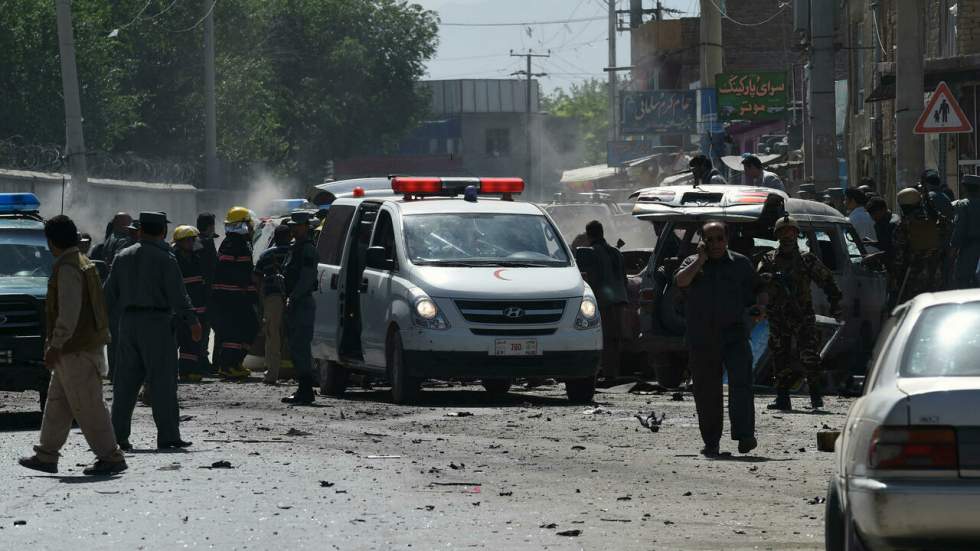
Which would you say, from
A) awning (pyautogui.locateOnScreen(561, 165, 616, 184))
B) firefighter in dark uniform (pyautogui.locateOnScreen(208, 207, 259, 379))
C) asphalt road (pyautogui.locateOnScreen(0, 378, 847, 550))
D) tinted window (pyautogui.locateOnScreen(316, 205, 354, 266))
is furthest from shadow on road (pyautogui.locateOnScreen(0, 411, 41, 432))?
awning (pyautogui.locateOnScreen(561, 165, 616, 184))

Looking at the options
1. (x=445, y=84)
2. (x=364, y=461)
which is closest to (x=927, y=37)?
(x=364, y=461)

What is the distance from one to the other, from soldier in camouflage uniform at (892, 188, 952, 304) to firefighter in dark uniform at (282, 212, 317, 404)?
614 cm

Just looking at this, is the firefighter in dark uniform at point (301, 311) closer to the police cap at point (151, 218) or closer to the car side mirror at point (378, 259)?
the car side mirror at point (378, 259)

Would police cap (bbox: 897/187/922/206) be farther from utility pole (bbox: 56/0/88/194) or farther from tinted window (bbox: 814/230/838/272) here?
utility pole (bbox: 56/0/88/194)

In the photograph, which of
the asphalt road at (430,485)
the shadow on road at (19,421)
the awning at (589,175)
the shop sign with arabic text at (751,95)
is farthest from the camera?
the awning at (589,175)

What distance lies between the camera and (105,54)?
2386 inches

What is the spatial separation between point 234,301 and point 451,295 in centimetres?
509

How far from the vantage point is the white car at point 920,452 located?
21.8 feet

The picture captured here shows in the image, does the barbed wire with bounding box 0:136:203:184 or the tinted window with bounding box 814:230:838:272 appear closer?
the tinted window with bounding box 814:230:838:272

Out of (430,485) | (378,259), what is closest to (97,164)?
(378,259)

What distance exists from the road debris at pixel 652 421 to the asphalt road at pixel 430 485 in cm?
12

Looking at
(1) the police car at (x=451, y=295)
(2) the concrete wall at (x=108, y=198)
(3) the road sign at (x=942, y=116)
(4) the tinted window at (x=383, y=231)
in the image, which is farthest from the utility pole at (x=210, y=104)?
(4) the tinted window at (x=383, y=231)

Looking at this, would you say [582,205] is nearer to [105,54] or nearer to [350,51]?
[105,54]

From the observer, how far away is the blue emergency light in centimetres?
1669
